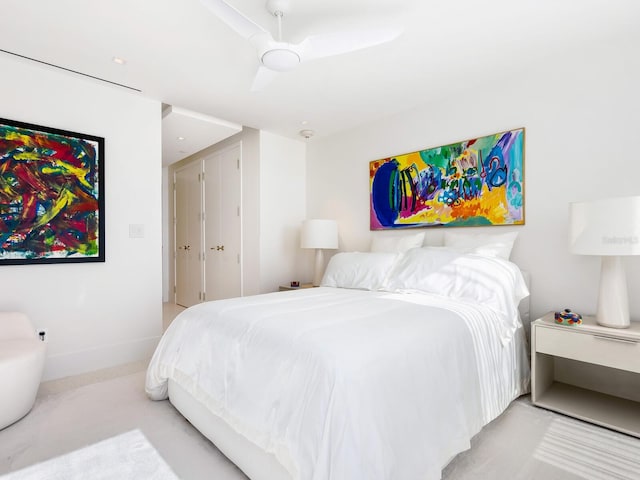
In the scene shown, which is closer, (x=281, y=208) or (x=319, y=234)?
(x=319, y=234)

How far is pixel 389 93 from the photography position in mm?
3090

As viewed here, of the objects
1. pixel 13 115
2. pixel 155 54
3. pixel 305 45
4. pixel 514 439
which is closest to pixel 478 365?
pixel 514 439

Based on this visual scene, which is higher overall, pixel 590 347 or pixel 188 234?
pixel 188 234

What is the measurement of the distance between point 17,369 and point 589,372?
3.58 metres

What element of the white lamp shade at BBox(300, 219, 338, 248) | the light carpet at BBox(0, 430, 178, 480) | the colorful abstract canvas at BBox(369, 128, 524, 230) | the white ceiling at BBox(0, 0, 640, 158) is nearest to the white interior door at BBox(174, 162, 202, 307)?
the white lamp shade at BBox(300, 219, 338, 248)

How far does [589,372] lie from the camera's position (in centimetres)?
237

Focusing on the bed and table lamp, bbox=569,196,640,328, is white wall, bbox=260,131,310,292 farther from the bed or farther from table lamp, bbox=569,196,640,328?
table lamp, bbox=569,196,640,328

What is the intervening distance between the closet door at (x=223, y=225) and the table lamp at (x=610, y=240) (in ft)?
11.4

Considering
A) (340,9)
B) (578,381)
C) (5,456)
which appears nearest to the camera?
(5,456)

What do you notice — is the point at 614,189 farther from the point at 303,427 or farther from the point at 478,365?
the point at 303,427

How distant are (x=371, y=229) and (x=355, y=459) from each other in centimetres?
280

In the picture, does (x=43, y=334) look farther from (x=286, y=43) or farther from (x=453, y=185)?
(x=453, y=185)

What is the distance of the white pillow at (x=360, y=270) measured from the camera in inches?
113

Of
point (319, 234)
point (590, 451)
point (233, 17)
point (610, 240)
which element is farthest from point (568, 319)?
point (233, 17)
